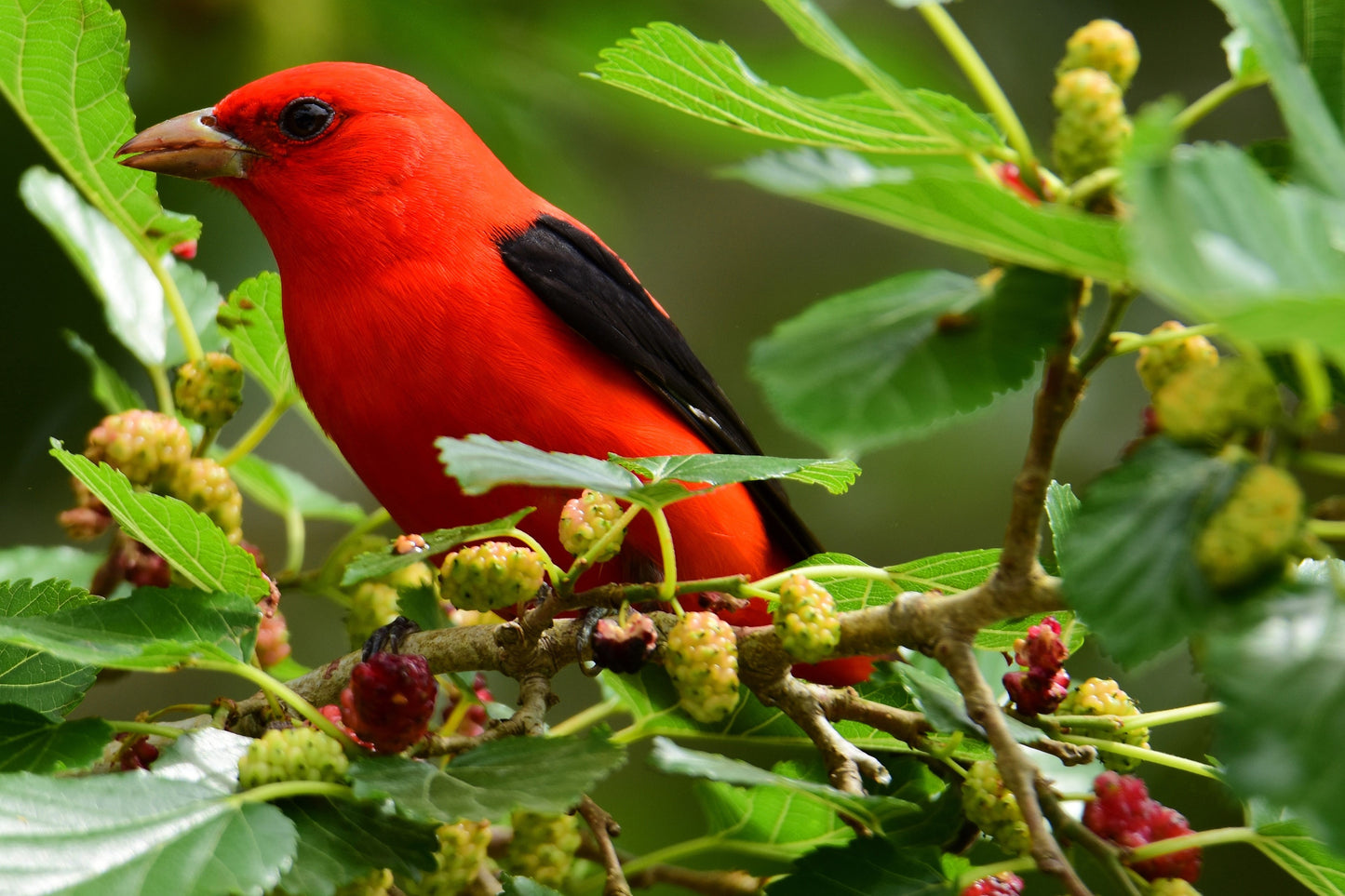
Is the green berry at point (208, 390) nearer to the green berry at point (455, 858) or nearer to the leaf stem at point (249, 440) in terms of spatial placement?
the leaf stem at point (249, 440)

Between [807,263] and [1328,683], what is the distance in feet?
17.1

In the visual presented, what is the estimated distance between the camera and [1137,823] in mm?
1276

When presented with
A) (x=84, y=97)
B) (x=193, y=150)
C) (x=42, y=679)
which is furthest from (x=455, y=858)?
(x=193, y=150)

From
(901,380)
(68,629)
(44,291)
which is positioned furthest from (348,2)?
(901,380)

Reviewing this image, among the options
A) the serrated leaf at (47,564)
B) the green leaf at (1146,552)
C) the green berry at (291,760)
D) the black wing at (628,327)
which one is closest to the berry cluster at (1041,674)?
the green leaf at (1146,552)

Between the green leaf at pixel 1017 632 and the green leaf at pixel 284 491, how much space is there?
144cm

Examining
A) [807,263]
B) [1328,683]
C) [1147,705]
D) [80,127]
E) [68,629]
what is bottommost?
[1147,705]

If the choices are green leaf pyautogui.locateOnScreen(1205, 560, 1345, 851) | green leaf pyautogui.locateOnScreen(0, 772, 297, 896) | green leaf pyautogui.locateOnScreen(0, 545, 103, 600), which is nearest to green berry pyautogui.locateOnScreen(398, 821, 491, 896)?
green leaf pyautogui.locateOnScreen(0, 772, 297, 896)

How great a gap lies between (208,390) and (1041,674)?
4.21 ft

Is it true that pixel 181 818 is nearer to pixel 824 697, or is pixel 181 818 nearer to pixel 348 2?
pixel 824 697

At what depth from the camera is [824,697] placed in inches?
63.0

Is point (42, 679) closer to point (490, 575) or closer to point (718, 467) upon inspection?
point (490, 575)

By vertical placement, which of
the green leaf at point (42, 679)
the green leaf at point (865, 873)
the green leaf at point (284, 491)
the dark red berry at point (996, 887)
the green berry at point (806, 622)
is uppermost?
the green berry at point (806, 622)

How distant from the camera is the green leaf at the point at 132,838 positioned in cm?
112
